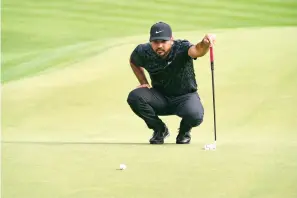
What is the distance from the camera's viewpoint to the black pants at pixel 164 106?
746 cm

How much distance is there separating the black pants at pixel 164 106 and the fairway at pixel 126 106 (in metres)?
0.28

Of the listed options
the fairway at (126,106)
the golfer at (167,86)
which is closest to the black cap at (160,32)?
the golfer at (167,86)

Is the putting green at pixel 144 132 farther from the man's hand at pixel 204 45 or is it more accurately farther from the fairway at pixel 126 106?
the man's hand at pixel 204 45

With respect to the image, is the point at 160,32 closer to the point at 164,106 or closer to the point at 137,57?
the point at 137,57

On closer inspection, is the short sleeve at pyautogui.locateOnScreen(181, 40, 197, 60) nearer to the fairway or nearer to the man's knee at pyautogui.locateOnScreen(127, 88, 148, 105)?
the man's knee at pyautogui.locateOnScreen(127, 88, 148, 105)

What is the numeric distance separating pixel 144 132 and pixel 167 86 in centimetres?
202

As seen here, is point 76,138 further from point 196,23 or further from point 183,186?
point 196,23

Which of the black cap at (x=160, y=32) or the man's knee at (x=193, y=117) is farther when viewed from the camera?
the man's knee at (x=193, y=117)

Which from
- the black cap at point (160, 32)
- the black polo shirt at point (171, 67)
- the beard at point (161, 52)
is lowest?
the black polo shirt at point (171, 67)

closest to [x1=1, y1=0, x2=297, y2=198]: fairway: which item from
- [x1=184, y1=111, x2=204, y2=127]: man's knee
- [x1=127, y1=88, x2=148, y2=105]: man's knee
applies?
[x1=184, y1=111, x2=204, y2=127]: man's knee

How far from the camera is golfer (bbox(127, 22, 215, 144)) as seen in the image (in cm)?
727

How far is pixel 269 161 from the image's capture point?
5.95m

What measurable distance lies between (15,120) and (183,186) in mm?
5392

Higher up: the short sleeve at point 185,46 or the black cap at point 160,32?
the black cap at point 160,32
